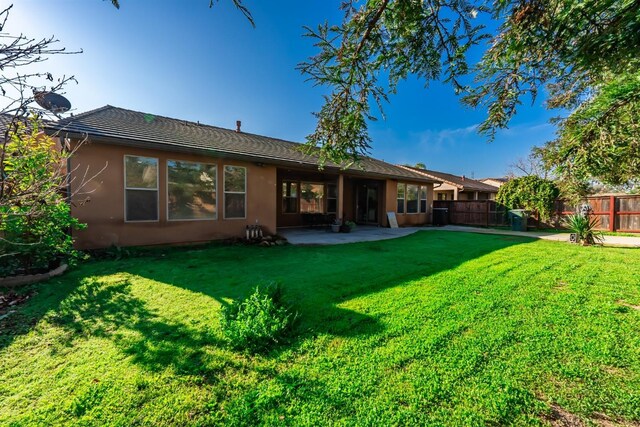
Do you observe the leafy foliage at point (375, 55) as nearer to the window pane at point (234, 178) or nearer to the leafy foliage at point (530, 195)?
the window pane at point (234, 178)

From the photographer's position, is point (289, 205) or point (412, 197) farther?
point (412, 197)

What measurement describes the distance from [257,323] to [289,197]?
10689 millimetres

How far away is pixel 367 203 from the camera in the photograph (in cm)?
1504

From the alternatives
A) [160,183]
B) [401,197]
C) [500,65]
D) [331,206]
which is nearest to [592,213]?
[401,197]

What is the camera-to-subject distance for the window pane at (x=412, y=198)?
1531 cm

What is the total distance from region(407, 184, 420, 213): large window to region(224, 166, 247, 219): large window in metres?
9.93

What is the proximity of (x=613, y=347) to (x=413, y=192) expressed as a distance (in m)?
13.5

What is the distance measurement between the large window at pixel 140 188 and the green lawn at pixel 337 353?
2263 mm

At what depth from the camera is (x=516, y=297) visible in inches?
159

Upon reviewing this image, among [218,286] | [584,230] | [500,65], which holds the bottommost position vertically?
[218,286]

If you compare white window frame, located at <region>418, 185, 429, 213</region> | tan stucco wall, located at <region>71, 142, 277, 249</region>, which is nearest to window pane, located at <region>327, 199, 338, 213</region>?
white window frame, located at <region>418, 185, 429, 213</region>

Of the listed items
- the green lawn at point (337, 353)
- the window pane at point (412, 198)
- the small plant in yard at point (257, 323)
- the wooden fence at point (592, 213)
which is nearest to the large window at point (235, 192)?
the green lawn at point (337, 353)

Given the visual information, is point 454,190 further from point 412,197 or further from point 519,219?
point 519,219

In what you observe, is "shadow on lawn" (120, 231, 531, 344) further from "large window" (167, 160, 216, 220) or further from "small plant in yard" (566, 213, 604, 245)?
"small plant in yard" (566, 213, 604, 245)
